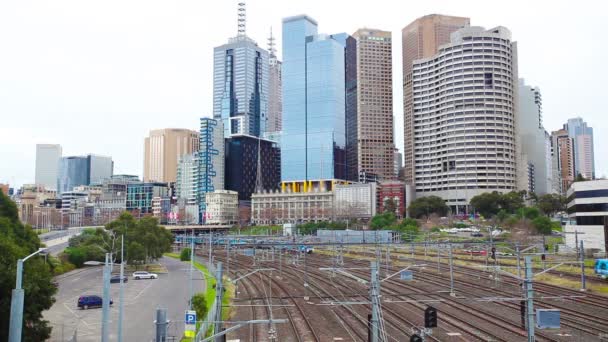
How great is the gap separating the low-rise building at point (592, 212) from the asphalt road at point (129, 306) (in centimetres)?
5123

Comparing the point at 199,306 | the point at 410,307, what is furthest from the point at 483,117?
the point at 199,306

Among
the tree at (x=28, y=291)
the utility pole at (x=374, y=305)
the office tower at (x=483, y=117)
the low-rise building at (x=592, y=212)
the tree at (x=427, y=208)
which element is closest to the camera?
the utility pole at (x=374, y=305)

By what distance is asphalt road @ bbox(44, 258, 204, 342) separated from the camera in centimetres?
3872

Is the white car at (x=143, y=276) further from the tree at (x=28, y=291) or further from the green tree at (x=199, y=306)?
the tree at (x=28, y=291)

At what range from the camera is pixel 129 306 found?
4997 cm

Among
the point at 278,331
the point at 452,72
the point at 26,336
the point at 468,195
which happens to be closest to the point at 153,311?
the point at 278,331

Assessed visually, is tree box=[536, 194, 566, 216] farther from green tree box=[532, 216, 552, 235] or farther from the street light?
the street light

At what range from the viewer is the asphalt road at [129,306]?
127 ft

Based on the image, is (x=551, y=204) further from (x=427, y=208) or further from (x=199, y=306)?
(x=199, y=306)

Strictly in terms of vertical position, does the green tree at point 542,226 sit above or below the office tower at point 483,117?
below

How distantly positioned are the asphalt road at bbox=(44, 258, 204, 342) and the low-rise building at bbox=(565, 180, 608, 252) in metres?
51.2

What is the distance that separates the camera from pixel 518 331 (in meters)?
34.6

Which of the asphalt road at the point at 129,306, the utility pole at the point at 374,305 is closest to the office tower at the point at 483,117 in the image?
the asphalt road at the point at 129,306

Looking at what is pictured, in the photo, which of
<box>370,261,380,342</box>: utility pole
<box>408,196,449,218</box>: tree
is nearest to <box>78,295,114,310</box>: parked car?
<box>370,261,380,342</box>: utility pole
